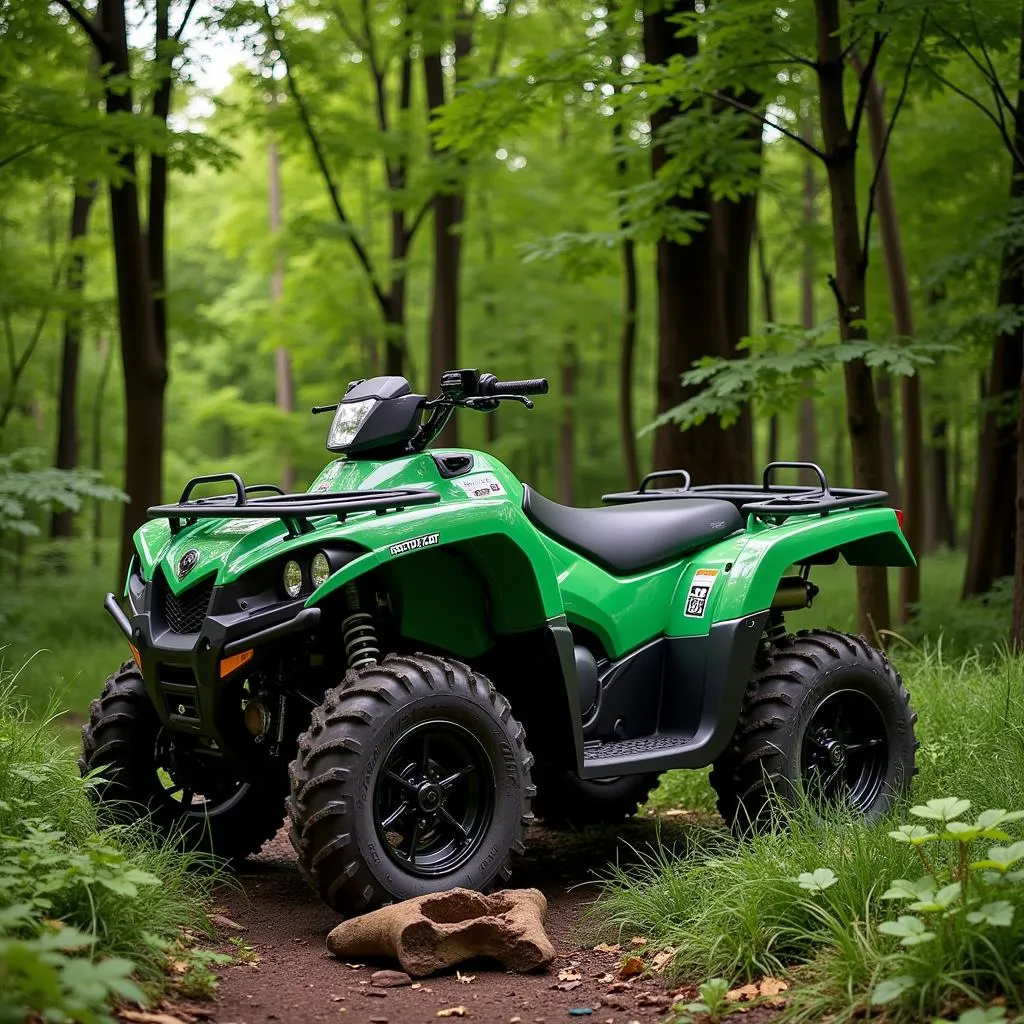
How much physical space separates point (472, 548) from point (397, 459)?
426 millimetres

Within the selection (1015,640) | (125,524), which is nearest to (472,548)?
(1015,640)

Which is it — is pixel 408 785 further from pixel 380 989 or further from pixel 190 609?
pixel 190 609

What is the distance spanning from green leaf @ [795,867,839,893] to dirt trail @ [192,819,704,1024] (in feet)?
1.71

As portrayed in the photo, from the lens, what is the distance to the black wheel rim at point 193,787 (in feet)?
16.1

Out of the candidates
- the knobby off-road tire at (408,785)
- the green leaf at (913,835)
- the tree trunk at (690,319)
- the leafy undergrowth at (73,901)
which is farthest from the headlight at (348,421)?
the tree trunk at (690,319)

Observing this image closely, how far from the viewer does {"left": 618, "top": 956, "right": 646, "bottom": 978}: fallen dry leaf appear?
152 inches

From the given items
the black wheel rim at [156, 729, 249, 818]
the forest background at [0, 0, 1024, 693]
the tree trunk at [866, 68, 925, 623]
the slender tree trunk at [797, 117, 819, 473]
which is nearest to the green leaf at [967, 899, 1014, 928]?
the black wheel rim at [156, 729, 249, 818]

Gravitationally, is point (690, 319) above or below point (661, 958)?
above

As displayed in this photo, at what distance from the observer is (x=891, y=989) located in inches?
119

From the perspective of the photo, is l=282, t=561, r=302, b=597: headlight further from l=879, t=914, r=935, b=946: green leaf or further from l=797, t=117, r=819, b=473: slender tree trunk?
l=797, t=117, r=819, b=473: slender tree trunk

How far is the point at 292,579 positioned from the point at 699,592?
1.77 m

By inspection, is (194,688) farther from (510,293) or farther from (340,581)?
(510,293)

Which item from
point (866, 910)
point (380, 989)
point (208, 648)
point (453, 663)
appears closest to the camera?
point (866, 910)

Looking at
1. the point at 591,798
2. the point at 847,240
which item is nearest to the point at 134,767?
the point at 591,798
